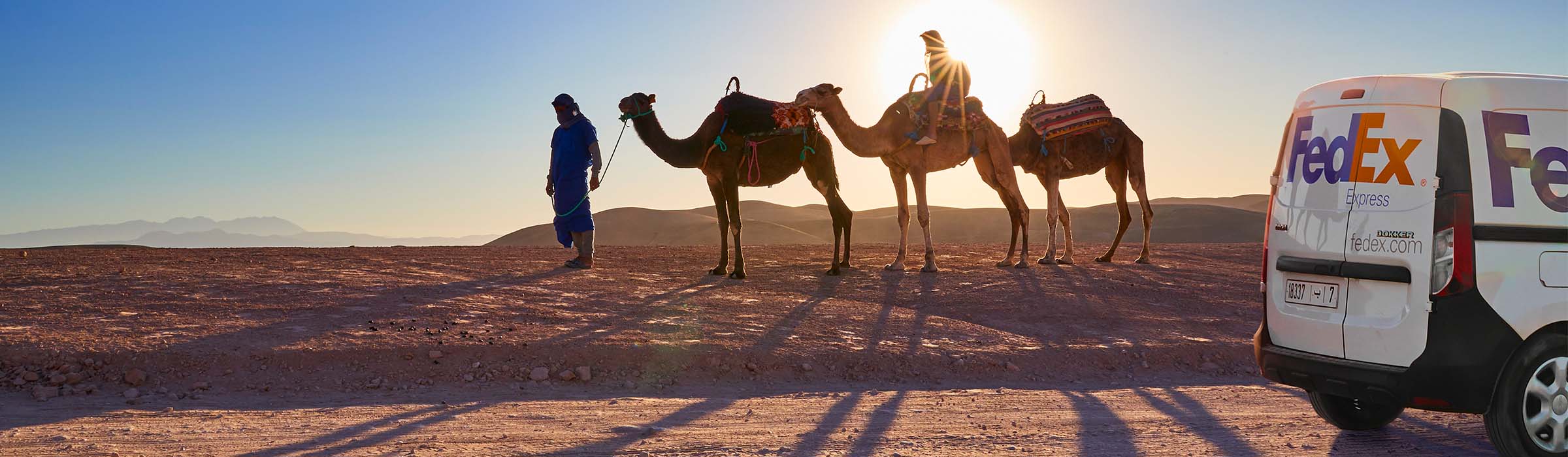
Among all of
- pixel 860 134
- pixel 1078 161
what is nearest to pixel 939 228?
pixel 1078 161

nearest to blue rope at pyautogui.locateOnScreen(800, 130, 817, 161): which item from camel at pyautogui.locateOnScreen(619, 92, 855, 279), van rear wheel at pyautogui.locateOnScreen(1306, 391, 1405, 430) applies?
camel at pyautogui.locateOnScreen(619, 92, 855, 279)

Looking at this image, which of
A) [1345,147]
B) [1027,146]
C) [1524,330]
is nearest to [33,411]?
[1345,147]

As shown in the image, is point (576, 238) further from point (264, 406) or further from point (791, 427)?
point (791, 427)

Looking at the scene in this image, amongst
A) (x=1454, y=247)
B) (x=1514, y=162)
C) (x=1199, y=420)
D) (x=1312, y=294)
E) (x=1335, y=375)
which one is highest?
(x=1514, y=162)

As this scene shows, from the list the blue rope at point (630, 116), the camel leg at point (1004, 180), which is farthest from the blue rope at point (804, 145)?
the camel leg at point (1004, 180)

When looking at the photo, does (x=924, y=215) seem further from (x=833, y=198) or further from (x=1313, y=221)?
(x=1313, y=221)

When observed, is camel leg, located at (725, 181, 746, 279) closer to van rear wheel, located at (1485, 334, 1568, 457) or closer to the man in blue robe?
the man in blue robe

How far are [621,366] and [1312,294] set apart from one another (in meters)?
5.01

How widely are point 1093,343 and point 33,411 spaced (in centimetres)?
824

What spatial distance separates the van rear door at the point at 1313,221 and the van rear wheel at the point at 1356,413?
871mm

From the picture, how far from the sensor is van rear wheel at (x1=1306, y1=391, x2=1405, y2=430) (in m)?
6.67

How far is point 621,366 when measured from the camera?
8664 mm

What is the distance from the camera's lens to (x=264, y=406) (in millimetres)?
7266

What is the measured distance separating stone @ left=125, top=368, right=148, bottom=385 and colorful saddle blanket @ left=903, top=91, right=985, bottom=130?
30.3 feet
